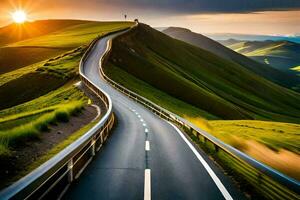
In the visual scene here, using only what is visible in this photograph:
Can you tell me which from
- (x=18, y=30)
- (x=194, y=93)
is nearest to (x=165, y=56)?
(x=194, y=93)

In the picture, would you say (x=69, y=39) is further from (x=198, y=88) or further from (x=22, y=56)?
(x=198, y=88)

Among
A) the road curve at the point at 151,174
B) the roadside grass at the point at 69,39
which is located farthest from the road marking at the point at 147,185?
the roadside grass at the point at 69,39

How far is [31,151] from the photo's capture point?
1218 cm

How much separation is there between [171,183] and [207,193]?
1.19 meters

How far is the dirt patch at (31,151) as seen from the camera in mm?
9518

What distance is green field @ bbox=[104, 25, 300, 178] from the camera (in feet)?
108

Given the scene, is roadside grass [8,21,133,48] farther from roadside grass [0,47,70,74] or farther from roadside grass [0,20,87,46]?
roadside grass [0,20,87,46]

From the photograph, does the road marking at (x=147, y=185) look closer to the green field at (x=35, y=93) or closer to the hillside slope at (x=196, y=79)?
the green field at (x=35, y=93)

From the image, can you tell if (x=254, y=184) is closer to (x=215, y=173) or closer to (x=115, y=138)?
(x=215, y=173)

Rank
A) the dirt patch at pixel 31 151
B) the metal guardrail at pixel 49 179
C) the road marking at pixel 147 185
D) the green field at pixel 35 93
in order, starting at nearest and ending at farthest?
the metal guardrail at pixel 49 179 < the road marking at pixel 147 185 < the dirt patch at pixel 31 151 < the green field at pixel 35 93

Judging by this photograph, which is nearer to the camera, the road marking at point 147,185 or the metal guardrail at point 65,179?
the metal guardrail at point 65,179

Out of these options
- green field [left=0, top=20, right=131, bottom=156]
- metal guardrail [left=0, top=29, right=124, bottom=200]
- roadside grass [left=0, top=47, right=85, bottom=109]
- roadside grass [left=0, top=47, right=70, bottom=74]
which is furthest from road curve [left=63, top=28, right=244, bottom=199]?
roadside grass [left=0, top=47, right=70, bottom=74]

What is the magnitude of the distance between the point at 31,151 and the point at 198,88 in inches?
2607

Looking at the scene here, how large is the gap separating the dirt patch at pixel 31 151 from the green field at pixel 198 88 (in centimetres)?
817
